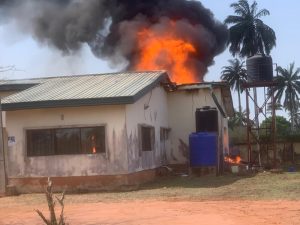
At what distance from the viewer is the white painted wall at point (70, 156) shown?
1772cm

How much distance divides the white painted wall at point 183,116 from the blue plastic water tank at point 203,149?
1.73 meters

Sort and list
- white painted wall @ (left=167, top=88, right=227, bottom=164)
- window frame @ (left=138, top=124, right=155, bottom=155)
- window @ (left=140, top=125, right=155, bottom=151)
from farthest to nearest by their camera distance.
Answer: white painted wall @ (left=167, top=88, right=227, bottom=164), window @ (left=140, top=125, right=155, bottom=151), window frame @ (left=138, top=124, right=155, bottom=155)

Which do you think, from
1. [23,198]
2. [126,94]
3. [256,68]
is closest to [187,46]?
[256,68]

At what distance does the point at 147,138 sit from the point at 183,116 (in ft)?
12.9

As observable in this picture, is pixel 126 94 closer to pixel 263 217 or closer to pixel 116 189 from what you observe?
pixel 116 189

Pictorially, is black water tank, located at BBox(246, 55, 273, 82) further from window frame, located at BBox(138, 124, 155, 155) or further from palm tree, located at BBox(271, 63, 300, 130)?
palm tree, located at BBox(271, 63, 300, 130)

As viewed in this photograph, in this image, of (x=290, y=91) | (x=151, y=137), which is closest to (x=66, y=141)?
(x=151, y=137)

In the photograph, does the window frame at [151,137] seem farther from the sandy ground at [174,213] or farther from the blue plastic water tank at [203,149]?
the sandy ground at [174,213]

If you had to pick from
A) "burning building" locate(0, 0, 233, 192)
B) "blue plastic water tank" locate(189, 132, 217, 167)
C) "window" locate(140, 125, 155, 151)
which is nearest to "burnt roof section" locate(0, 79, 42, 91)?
"burning building" locate(0, 0, 233, 192)

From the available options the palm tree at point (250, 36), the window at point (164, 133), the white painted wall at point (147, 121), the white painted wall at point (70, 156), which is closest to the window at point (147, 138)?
the white painted wall at point (147, 121)

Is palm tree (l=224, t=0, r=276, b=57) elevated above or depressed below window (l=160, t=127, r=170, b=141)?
above

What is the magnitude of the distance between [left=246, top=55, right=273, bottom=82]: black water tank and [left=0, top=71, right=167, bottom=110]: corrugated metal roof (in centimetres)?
446

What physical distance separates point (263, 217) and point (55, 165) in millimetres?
9405

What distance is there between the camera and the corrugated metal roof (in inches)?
685
